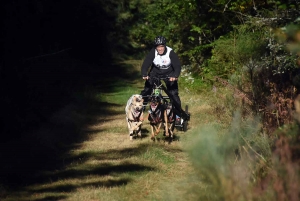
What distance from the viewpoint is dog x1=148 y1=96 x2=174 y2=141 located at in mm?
14727

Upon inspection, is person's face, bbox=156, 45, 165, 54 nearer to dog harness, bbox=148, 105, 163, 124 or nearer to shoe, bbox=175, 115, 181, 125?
dog harness, bbox=148, 105, 163, 124

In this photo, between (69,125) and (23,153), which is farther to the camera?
(69,125)

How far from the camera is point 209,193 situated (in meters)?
6.26

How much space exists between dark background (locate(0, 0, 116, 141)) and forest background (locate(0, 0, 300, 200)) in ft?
0.10

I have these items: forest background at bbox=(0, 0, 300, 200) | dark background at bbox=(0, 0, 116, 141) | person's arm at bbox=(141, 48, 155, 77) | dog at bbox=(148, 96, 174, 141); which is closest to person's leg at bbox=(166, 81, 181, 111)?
dog at bbox=(148, 96, 174, 141)

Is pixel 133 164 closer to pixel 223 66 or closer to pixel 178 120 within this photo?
pixel 178 120

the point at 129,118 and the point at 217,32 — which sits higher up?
the point at 217,32

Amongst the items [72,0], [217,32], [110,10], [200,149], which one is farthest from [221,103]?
[110,10]

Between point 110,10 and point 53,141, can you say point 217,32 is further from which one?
point 110,10

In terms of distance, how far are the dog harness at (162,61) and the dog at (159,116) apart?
1.02m

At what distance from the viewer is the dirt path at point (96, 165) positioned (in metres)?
10.4

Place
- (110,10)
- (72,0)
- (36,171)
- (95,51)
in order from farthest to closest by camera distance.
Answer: (110,10) < (95,51) < (72,0) < (36,171)

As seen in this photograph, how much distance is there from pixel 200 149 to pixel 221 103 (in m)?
9.64

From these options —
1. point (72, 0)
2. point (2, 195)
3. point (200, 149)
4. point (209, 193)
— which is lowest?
point (2, 195)
